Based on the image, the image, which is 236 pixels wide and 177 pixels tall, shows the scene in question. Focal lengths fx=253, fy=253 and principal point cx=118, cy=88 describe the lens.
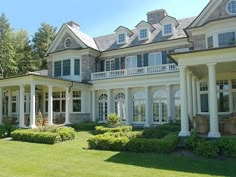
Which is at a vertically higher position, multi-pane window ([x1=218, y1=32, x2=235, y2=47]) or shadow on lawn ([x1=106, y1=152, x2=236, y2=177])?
multi-pane window ([x1=218, y1=32, x2=235, y2=47])

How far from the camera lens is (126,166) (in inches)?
353

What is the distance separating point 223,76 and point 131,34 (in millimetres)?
12127

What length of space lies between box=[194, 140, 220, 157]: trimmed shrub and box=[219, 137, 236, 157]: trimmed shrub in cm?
21

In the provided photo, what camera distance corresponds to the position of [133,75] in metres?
23.0

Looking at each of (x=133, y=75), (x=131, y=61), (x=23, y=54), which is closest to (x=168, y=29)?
(x=131, y=61)

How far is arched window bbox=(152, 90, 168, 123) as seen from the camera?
876 inches

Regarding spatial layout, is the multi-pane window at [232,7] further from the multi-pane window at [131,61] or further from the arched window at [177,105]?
the multi-pane window at [131,61]

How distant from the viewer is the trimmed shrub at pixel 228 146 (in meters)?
10.1

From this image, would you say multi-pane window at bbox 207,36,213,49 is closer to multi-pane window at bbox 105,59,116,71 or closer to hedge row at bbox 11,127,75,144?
multi-pane window at bbox 105,59,116,71

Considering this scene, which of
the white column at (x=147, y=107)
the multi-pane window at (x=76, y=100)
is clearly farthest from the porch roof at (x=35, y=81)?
the white column at (x=147, y=107)

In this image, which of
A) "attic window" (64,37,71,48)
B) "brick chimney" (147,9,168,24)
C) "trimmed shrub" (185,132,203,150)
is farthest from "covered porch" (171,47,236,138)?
"attic window" (64,37,71,48)

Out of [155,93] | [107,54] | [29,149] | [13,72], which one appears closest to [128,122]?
[155,93]

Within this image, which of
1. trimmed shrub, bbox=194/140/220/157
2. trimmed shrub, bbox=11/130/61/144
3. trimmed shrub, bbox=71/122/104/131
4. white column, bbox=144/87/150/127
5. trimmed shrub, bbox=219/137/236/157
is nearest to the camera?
trimmed shrub, bbox=219/137/236/157

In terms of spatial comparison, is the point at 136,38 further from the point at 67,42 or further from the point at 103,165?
the point at 103,165
